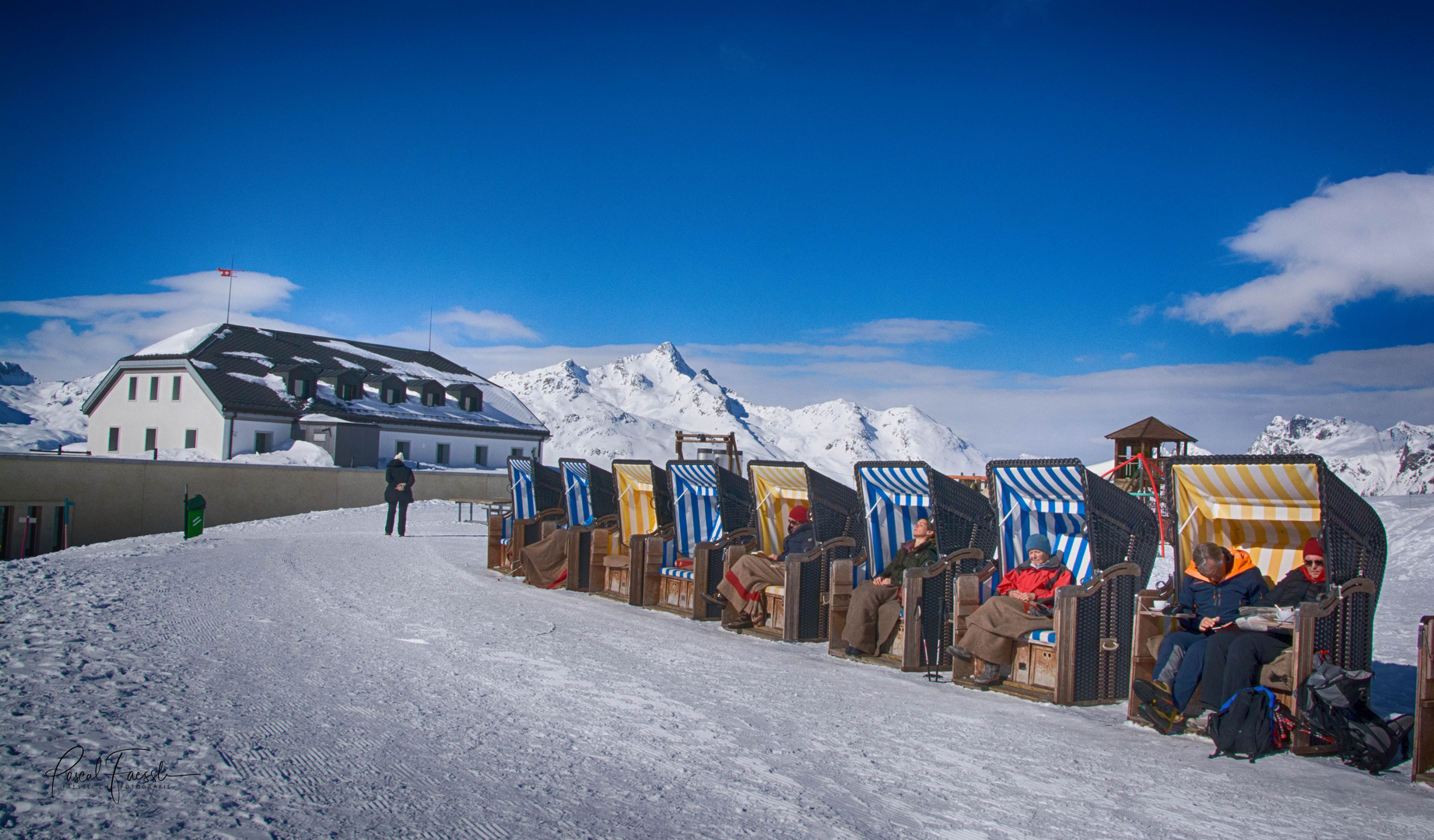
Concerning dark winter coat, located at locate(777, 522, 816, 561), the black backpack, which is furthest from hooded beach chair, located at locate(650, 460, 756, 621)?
the black backpack

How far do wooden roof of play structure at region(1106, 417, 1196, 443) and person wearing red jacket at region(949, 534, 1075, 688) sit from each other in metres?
24.1

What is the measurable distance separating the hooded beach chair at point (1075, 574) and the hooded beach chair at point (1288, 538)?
0.96 ft

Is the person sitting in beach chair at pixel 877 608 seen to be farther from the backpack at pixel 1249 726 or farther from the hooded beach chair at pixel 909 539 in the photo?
the backpack at pixel 1249 726

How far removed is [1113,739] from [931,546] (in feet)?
8.79

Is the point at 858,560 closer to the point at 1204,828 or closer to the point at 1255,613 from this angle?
the point at 1255,613

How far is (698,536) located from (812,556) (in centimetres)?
268

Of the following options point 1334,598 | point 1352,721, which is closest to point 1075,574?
point 1334,598

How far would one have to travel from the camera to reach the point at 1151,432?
28.3m

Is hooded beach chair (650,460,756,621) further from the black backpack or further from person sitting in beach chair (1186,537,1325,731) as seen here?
the black backpack

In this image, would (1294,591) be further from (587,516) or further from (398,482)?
(398,482)

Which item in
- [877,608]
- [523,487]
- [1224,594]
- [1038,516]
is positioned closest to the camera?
[1224,594]

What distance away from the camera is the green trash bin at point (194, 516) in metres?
16.5

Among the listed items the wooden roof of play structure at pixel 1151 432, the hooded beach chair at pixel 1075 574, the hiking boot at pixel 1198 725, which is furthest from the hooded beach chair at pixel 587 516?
the wooden roof of play structure at pixel 1151 432

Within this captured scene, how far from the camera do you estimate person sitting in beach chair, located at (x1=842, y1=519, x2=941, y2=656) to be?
7.21 meters
